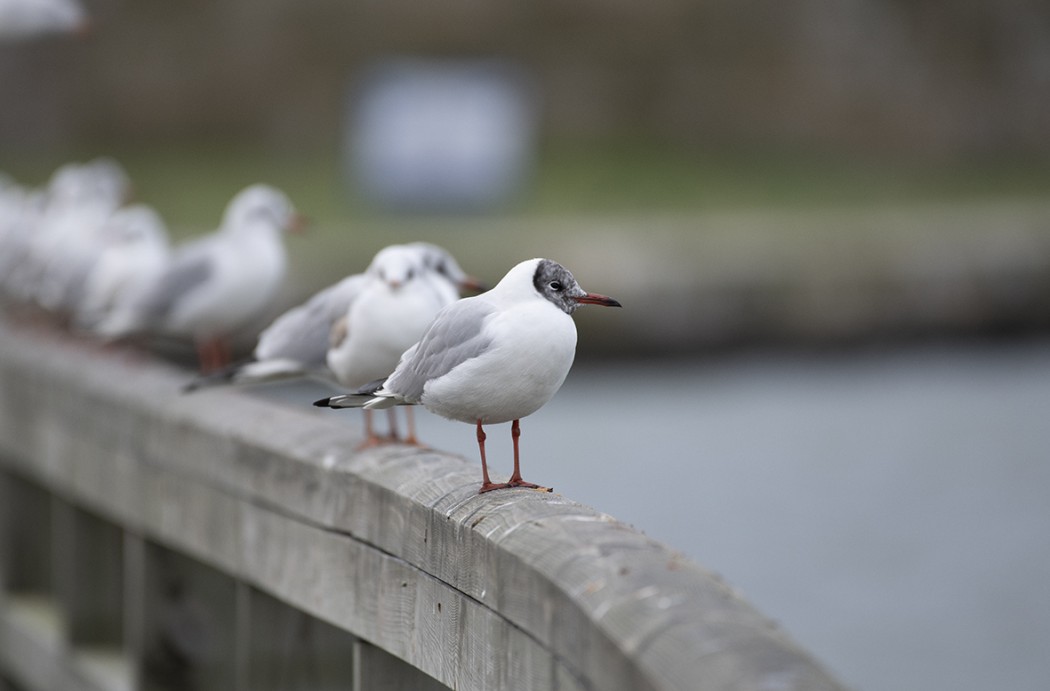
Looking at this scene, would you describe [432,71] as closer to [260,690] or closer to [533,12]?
[533,12]

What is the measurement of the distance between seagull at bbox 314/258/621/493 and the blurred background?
816cm

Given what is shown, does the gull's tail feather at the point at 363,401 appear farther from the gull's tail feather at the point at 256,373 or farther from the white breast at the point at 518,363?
the gull's tail feather at the point at 256,373

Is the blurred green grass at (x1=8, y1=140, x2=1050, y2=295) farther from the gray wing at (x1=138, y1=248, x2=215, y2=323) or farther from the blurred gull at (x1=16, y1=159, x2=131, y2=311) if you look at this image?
the gray wing at (x1=138, y1=248, x2=215, y2=323)

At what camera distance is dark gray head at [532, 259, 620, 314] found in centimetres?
310

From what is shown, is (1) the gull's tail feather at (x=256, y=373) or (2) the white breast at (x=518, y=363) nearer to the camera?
(2) the white breast at (x=518, y=363)

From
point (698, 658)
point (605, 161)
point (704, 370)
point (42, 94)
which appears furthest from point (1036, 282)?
point (698, 658)

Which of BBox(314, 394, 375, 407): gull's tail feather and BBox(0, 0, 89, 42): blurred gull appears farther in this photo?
BBox(0, 0, 89, 42): blurred gull

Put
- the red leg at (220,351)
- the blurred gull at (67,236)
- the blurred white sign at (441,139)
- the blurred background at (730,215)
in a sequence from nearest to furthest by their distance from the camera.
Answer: the red leg at (220,351)
the blurred gull at (67,236)
the blurred background at (730,215)
the blurred white sign at (441,139)

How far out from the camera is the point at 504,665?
2.95 meters

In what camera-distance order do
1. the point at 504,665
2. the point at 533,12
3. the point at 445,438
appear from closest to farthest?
1. the point at 504,665
2. the point at 445,438
3. the point at 533,12

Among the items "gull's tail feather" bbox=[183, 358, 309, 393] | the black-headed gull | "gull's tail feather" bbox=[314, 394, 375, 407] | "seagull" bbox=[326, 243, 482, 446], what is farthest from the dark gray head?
the black-headed gull

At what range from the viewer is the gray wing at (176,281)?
18.8 feet

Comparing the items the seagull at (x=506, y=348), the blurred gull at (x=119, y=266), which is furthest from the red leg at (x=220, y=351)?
the seagull at (x=506, y=348)

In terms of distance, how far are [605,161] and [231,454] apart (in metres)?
23.1
